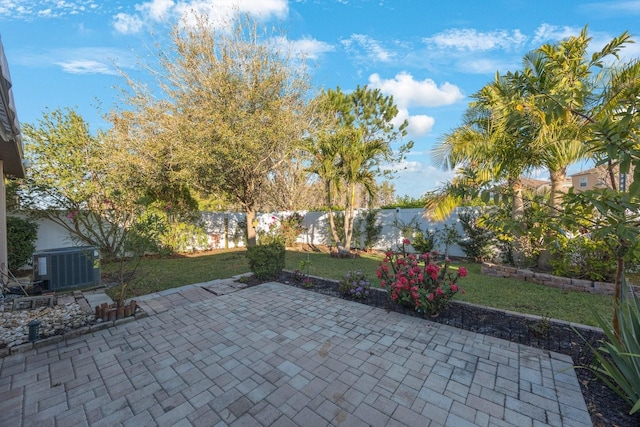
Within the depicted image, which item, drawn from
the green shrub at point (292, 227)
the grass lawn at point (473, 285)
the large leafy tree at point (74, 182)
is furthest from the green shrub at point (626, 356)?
the green shrub at point (292, 227)

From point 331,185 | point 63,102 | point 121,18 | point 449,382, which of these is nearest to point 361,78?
point 331,185

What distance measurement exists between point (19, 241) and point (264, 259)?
685 centimetres

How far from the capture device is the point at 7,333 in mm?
3527

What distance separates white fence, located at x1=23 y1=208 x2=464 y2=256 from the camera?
8234 millimetres

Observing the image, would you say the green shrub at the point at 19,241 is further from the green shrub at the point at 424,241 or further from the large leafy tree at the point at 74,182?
the green shrub at the point at 424,241

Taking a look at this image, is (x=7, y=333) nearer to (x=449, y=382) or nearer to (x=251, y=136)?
(x=449, y=382)

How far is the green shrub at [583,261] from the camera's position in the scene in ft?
18.3

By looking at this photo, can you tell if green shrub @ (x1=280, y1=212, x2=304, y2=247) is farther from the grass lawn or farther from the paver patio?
the paver patio

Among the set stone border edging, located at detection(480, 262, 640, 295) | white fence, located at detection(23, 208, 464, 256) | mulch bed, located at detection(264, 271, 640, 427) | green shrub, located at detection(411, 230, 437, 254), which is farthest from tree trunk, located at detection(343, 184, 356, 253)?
mulch bed, located at detection(264, 271, 640, 427)

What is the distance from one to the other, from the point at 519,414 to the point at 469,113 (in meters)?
7.64

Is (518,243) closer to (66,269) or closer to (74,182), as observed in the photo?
(66,269)

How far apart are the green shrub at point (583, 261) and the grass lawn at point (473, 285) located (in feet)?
2.19

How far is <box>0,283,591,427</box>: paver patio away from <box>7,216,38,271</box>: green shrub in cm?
616

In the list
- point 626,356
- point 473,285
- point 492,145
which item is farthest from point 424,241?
point 626,356
